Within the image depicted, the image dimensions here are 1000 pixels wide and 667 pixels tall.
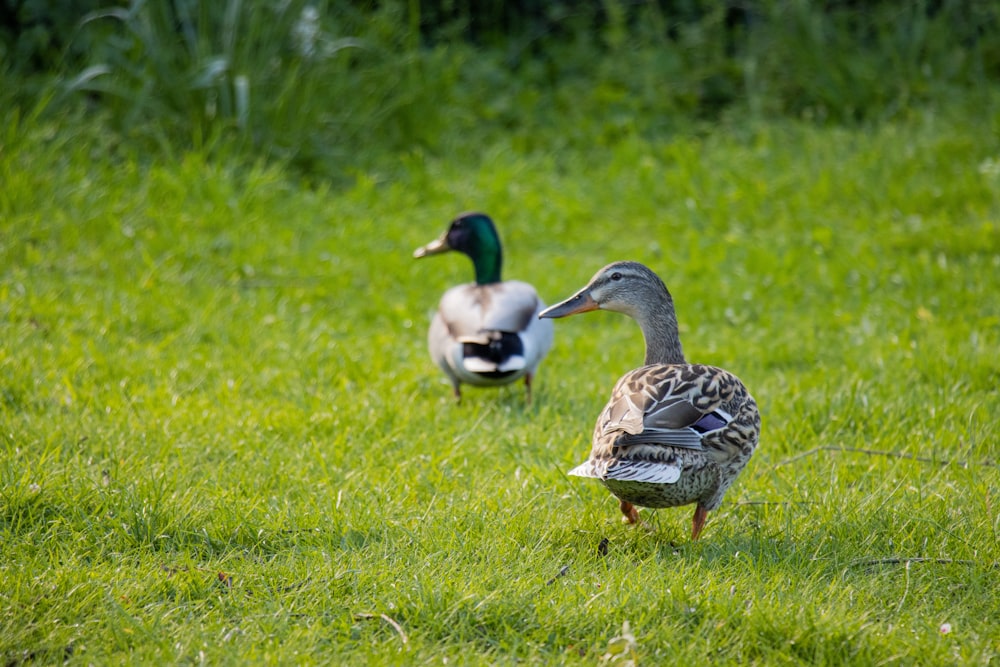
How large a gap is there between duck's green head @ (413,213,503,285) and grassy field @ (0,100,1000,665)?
0.55m

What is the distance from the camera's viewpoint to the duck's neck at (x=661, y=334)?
13.9ft

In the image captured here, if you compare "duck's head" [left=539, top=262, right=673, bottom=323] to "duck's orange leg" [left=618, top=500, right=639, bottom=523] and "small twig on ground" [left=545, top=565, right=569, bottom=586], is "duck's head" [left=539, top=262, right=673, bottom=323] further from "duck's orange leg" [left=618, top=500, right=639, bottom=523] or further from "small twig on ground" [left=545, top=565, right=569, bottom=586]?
"small twig on ground" [left=545, top=565, right=569, bottom=586]

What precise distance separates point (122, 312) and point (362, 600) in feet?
11.4

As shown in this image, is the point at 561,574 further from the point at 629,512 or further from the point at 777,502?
the point at 777,502

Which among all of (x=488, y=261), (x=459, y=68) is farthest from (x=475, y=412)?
(x=459, y=68)

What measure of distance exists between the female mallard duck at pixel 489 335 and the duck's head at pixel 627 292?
0.89 metres

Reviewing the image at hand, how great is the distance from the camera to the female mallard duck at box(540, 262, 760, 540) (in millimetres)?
3445

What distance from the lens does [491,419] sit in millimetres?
5141

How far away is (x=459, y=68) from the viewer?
10648 millimetres

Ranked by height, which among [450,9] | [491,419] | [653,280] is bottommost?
[491,419]

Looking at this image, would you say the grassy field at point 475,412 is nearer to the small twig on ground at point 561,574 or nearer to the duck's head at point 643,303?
the small twig on ground at point 561,574

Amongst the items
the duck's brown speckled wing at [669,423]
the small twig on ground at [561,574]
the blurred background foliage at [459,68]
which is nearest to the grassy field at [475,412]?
the small twig on ground at [561,574]

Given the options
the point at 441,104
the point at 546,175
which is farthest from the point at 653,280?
the point at 441,104

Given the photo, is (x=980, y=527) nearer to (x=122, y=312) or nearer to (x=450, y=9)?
(x=122, y=312)
